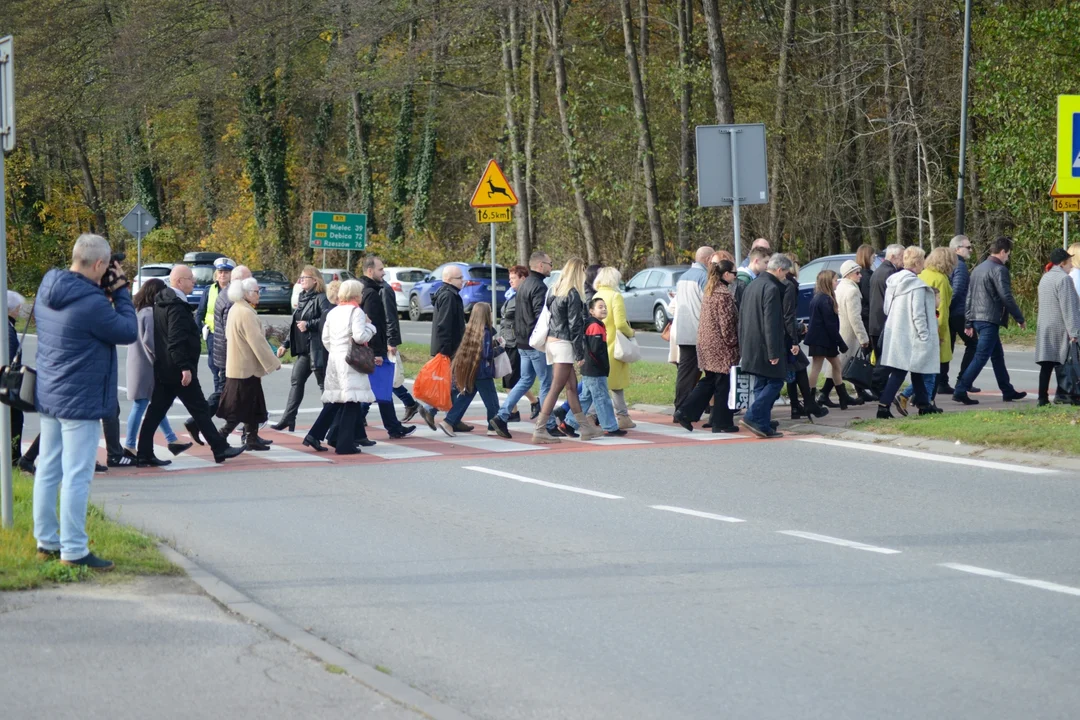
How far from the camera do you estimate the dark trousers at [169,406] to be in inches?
494

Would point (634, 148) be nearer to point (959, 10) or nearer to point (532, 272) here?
point (959, 10)

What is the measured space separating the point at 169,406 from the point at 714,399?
544 cm

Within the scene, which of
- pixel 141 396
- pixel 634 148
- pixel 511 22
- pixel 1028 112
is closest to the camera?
pixel 141 396

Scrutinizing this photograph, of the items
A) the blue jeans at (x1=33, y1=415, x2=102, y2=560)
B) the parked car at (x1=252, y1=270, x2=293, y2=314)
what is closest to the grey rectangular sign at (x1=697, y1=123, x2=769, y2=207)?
the blue jeans at (x1=33, y1=415, x2=102, y2=560)

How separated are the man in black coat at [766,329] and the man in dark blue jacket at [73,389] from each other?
726 cm

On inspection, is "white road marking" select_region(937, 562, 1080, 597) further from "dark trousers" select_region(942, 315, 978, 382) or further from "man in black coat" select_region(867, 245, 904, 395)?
"dark trousers" select_region(942, 315, 978, 382)

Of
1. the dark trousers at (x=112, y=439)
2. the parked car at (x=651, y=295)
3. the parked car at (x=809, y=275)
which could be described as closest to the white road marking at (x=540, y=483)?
the dark trousers at (x=112, y=439)

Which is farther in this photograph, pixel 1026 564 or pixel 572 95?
pixel 572 95

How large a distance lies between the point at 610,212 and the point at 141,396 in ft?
101

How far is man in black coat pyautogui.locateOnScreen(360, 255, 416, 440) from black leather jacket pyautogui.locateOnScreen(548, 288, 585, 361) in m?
1.94

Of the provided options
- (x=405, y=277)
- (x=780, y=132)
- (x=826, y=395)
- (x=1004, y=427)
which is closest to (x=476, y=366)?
(x=826, y=395)

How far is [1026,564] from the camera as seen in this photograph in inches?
311

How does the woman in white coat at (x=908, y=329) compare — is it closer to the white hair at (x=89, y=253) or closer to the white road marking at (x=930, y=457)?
the white road marking at (x=930, y=457)

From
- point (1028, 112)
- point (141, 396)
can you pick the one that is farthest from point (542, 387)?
point (1028, 112)
